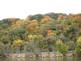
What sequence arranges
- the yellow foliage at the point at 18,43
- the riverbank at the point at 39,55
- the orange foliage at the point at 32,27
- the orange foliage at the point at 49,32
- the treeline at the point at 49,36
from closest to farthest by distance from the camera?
1. the riverbank at the point at 39,55
2. the treeline at the point at 49,36
3. the yellow foliage at the point at 18,43
4. the orange foliage at the point at 49,32
5. the orange foliage at the point at 32,27

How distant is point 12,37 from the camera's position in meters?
54.6

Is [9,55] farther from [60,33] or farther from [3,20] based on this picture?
[3,20]

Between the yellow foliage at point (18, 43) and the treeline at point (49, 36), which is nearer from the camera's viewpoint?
the treeline at point (49, 36)

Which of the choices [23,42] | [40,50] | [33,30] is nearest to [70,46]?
[40,50]

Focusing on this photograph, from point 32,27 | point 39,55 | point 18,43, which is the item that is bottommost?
point 39,55

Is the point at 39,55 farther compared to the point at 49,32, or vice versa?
the point at 49,32

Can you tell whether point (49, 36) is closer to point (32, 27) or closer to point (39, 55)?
point (39, 55)

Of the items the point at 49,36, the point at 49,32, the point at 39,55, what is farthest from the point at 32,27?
the point at 39,55

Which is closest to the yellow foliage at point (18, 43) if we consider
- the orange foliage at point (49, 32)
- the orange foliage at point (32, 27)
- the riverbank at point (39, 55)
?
the riverbank at point (39, 55)

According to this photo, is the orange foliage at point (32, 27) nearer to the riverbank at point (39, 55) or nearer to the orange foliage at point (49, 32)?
the orange foliage at point (49, 32)

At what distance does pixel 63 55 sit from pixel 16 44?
8651mm

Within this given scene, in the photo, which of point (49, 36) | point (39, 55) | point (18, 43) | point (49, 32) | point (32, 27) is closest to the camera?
point (39, 55)

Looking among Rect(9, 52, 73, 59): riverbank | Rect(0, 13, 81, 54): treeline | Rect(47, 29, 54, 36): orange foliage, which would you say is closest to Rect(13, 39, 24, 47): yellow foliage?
Rect(0, 13, 81, 54): treeline

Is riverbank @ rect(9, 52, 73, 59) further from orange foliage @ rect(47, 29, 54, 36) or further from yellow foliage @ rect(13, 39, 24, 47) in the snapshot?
orange foliage @ rect(47, 29, 54, 36)
